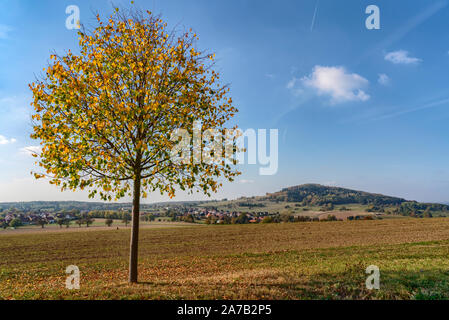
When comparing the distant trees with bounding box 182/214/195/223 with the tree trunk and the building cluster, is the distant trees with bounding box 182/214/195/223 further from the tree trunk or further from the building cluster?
the tree trunk

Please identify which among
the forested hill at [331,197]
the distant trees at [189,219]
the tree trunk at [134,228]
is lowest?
the distant trees at [189,219]

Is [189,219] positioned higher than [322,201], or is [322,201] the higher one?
[322,201]

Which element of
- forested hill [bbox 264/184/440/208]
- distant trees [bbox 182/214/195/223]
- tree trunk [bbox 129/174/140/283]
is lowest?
distant trees [bbox 182/214/195/223]

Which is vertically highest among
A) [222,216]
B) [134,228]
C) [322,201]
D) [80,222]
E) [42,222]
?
[134,228]

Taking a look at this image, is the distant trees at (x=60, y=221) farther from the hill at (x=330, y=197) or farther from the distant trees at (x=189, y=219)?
the hill at (x=330, y=197)

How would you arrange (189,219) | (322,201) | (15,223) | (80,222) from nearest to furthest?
(15,223), (80,222), (189,219), (322,201)

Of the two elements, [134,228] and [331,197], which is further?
[331,197]

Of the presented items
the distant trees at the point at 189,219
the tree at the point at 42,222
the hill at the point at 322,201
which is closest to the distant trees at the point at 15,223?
the tree at the point at 42,222

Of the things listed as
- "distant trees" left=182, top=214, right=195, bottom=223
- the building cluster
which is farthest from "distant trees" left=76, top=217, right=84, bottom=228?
the building cluster

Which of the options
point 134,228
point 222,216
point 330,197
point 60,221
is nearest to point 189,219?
point 222,216

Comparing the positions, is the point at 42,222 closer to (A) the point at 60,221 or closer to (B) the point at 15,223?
(A) the point at 60,221

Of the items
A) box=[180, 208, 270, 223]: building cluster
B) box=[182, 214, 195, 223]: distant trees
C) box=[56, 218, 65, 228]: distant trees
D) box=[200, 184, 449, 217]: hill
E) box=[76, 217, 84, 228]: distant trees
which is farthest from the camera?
box=[200, 184, 449, 217]: hill

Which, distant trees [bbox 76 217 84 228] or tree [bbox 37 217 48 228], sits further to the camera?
distant trees [bbox 76 217 84 228]

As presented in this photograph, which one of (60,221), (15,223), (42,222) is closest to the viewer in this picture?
(15,223)
